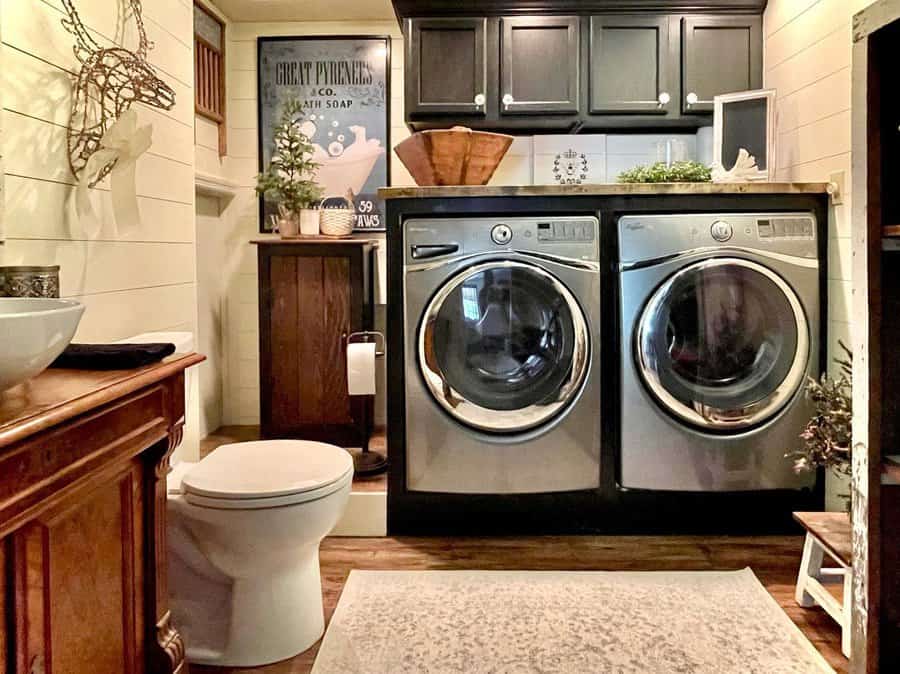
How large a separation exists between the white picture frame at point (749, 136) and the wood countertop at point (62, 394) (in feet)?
8.48

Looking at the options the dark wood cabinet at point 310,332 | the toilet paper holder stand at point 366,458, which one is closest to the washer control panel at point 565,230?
the toilet paper holder stand at point 366,458

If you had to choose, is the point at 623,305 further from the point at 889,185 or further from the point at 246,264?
the point at 246,264

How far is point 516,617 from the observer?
2150 millimetres

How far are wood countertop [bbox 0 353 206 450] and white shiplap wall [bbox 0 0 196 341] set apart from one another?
0.52m

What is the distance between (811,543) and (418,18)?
2.73 meters

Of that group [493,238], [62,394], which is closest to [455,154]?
[493,238]

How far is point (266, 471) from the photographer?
196cm

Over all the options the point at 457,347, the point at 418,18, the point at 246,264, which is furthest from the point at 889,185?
the point at 246,264

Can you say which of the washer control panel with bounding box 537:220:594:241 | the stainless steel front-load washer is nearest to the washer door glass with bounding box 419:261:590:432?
the stainless steel front-load washer

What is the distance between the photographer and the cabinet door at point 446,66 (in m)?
3.57

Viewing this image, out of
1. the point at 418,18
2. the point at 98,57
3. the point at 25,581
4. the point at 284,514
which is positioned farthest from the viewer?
the point at 418,18

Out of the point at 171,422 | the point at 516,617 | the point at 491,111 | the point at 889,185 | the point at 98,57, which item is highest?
the point at 491,111

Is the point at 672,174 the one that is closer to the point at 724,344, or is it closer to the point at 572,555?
the point at 724,344

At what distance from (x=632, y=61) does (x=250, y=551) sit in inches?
109
